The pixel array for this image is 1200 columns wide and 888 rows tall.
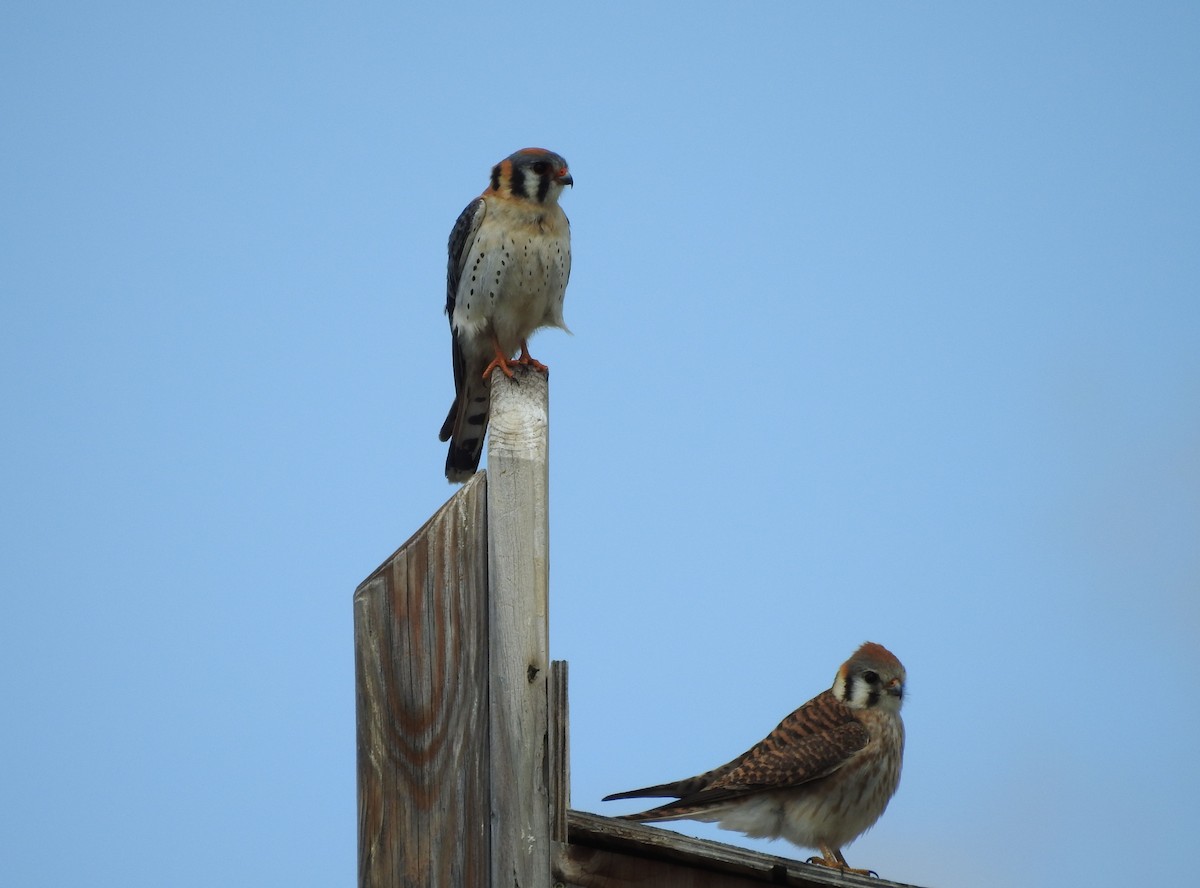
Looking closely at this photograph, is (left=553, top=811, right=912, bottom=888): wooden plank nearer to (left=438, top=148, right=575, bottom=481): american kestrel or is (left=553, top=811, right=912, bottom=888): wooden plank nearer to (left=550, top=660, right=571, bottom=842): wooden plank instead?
(left=550, top=660, right=571, bottom=842): wooden plank

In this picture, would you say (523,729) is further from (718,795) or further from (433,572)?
(718,795)

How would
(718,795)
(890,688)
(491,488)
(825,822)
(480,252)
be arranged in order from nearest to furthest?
(491,488) → (718,795) → (825,822) → (890,688) → (480,252)

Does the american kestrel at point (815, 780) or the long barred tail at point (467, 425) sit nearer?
the american kestrel at point (815, 780)

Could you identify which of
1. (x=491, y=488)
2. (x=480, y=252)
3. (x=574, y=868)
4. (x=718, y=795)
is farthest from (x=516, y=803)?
(x=480, y=252)

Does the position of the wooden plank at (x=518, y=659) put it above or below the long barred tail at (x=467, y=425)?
below

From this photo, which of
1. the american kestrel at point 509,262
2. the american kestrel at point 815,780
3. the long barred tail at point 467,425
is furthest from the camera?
the long barred tail at point 467,425

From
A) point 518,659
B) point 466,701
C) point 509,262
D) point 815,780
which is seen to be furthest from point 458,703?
point 509,262

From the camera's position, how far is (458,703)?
274 centimetres

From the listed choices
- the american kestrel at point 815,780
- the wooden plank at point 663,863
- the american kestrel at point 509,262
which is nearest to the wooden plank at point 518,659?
the wooden plank at point 663,863

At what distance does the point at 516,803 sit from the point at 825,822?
3.55 meters

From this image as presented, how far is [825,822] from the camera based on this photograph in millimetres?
6000

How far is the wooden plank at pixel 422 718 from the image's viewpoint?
2668 millimetres

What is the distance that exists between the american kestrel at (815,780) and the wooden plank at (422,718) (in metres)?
2.84

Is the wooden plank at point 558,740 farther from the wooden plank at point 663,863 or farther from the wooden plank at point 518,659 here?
the wooden plank at point 663,863
